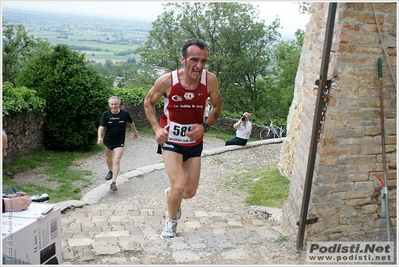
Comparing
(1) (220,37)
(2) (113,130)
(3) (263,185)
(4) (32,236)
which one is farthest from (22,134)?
(1) (220,37)

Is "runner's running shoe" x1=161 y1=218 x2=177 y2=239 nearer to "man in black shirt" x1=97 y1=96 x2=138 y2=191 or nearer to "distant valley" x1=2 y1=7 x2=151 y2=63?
"man in black shirt" x1=97 y1=96 x2=138 y2=191

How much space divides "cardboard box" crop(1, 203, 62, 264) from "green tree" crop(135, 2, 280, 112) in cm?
2250

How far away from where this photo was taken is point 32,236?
3447 mm

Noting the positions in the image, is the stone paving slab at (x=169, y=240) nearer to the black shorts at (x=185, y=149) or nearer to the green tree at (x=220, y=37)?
the black shorts at (x=185, y=149)

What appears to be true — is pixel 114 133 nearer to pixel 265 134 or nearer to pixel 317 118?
pixel 317 118

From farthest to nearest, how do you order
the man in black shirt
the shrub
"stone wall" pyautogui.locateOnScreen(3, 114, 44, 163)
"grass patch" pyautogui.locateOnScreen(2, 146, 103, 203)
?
"stone wall" pyautogui.locateOnScreen(3, 114, 44, 163)
the shrub
"grass patch" pyautogui.locateOnScreen(2, 146, 103, 203)
the man in black shirt

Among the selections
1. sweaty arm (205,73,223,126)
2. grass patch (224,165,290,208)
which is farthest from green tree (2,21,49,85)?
sweaty arm (205,73,223,126)

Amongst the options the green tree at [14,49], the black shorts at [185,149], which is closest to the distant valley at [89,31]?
the green tree at [14,49]

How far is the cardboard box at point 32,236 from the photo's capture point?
3.23 meters

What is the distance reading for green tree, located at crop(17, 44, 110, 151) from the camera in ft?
38.6

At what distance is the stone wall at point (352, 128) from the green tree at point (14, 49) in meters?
20.0

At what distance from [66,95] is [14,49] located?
12.5 meters

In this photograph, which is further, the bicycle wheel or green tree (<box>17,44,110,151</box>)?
the bicycle wheel

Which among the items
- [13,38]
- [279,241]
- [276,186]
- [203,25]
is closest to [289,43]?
[203,25]
